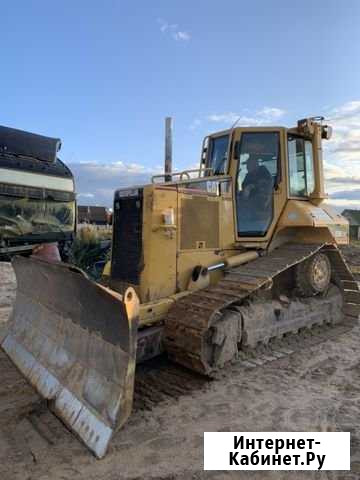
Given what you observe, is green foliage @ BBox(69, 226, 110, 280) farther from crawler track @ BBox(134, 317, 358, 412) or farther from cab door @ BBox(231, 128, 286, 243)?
crawler track @ BBox(134, 317, 358, 412)

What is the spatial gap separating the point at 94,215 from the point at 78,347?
17840 mm

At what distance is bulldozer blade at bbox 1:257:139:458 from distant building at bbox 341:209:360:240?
24.4 meters

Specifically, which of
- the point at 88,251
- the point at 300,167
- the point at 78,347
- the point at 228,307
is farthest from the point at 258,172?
the point at 88,251

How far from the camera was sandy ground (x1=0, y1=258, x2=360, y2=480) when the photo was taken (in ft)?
9.41

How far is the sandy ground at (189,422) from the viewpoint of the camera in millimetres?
2867

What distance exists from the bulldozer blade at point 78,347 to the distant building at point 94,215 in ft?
50.8

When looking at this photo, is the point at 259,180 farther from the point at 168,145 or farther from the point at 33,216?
the point at 33,216

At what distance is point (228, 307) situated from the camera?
481cm

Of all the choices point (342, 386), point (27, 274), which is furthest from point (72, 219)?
point (342, 386)

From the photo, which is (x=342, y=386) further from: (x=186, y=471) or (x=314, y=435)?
(x=186, y=471)

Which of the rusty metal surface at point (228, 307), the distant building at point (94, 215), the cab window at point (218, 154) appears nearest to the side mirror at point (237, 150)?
the cab window at point (218, 154)

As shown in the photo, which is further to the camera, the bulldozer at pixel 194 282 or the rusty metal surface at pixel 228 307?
the rusty metal surface at pixel 228 307

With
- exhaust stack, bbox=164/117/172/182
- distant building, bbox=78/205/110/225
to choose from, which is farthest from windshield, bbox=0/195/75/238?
distant building, bbox=78/205/110/225

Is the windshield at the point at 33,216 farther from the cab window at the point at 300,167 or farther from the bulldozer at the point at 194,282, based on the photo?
the cab window at the point at 300,167
